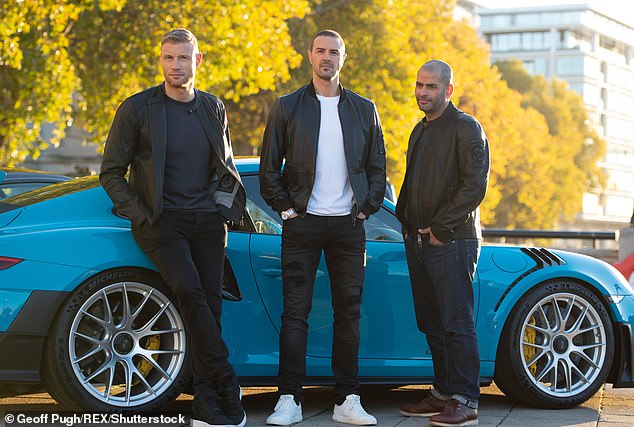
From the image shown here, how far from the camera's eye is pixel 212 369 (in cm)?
588

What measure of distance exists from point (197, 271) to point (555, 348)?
2.34m

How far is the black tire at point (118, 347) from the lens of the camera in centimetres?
589

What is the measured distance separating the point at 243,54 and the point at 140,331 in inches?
690

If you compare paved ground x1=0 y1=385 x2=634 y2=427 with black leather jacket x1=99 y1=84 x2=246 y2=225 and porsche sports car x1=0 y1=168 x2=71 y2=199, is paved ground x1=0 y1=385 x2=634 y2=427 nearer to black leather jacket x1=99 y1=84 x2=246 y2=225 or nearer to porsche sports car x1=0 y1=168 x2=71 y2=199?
black leather jacket x1=99 y1=84 x2=246 y2=225

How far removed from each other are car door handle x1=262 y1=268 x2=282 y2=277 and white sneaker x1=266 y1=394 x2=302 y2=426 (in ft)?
2.16

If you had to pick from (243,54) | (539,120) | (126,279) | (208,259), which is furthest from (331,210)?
(539,120)

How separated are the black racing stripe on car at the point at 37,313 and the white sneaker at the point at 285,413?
1230mm

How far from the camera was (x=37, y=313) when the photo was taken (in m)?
5.80

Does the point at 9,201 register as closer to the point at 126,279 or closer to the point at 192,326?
the point at 126,279

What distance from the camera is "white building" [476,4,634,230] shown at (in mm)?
138875

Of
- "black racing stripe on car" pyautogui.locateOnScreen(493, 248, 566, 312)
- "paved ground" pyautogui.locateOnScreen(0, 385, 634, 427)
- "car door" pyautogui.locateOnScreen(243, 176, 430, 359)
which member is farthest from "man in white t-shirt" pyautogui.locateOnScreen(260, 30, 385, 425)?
"black racing stripe on car" pyautogui.locateOnScreen(493, 248, 566, 312)

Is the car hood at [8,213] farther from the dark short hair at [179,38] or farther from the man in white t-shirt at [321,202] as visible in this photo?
the man in white t-shirt at [321,202]

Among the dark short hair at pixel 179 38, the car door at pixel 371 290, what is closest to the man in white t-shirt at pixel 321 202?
the car door at pixel 371 290

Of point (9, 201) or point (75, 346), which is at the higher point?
point (9, 201)
